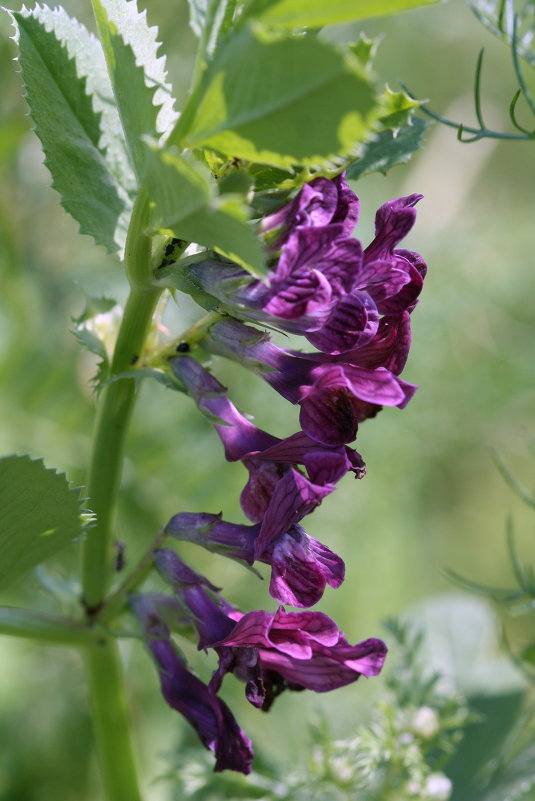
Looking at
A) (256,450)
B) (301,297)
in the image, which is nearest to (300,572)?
(256,450)

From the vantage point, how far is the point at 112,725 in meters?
0.98

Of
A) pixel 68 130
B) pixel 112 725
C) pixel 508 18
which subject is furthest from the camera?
pixel 508 18

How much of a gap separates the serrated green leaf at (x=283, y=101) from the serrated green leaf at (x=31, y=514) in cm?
32

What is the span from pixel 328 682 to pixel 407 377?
137 cm

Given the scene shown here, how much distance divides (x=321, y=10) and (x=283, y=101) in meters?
0.05

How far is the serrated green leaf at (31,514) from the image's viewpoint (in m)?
0.74

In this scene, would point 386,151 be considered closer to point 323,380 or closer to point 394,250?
point 394,250

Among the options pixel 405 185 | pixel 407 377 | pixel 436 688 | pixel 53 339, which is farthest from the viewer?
pixel 405 185

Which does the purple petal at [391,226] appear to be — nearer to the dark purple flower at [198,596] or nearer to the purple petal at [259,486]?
the purple petal at [259,486]

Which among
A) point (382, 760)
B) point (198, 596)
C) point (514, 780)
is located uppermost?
point (198, 596)

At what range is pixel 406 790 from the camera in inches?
41.9

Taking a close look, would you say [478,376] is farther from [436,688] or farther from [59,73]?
[59,73]

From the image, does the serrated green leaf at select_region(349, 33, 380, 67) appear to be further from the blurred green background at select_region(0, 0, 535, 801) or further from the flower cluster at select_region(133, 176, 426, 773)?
the blurred green background at select_region(0, 0, 535, 801)

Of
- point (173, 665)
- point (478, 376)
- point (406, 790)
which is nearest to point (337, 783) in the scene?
point (406, 790)
